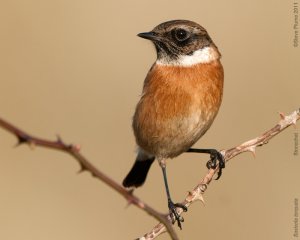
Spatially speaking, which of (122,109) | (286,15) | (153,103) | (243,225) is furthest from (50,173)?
(286,15)

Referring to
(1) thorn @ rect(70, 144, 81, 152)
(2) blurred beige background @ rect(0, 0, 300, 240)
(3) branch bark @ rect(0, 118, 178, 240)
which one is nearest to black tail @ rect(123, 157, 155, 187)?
(2) blurred beige background @ rect(0, 0, 300, 240)

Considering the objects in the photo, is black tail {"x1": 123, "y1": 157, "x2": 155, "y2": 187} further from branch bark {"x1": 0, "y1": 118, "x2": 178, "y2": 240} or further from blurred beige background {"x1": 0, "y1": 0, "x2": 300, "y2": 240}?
branch bark {"x1": 0, "y1": 118, "x2": 178, "y2": 240}

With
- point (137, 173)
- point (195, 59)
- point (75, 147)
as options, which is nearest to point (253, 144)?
point (75, 147)

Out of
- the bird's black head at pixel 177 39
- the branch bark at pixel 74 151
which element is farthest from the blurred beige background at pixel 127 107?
the branch bark at pixel 74 151

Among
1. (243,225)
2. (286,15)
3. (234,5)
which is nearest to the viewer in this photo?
(243,225)

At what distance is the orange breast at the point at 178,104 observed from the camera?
5.32m

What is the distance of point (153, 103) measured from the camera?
5488 millimetres

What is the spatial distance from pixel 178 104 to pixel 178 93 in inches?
3.9

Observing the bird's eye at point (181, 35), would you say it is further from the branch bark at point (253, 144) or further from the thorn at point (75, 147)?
the thorn at point (75, 147)

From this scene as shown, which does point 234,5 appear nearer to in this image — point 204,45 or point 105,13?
point 105,13

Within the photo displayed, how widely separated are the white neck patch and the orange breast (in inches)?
2.0

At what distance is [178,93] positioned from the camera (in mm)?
5363

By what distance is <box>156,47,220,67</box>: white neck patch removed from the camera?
18.6 ft

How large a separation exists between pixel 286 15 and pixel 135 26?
2.78 m
